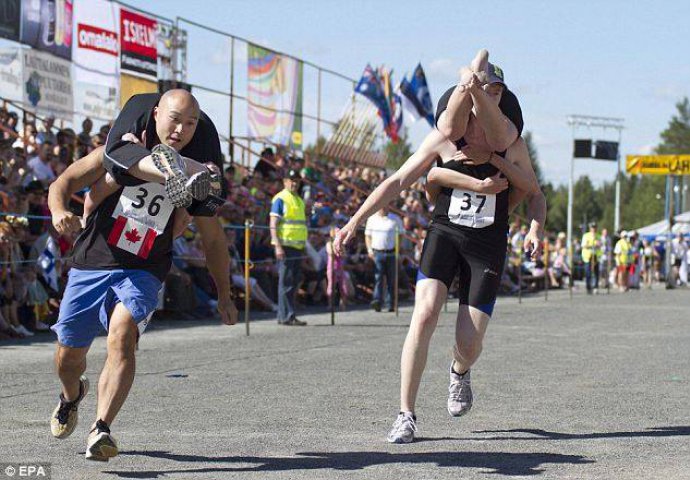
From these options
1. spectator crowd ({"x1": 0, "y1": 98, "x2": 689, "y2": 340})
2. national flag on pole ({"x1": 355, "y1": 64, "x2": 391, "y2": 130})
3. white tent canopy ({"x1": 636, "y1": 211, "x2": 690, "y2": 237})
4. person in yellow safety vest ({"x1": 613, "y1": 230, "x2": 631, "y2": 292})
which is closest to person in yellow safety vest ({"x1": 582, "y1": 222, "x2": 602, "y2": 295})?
spectator crowd ({"x1": 0, "y1": 98, "x2": 689, "y2": 340})

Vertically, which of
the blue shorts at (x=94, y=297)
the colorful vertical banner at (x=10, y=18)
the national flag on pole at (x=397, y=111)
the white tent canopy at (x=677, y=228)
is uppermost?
the national flag on pole at (x=397, y=111)

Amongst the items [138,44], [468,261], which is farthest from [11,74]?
[468,261]

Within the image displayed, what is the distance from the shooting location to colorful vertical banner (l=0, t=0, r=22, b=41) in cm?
1892

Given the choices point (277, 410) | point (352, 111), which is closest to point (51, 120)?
point (277, 410)

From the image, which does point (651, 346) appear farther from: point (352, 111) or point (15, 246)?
point (352, 111)

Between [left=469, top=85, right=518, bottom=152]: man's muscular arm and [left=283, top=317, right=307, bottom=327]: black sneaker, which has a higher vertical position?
[left=469, top=85, right=518, bottom=152]: man's muscular arm

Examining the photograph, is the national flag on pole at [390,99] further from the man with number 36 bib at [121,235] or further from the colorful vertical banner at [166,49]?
the man with number 36 bib at [121,235]

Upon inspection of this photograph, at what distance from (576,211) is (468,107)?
152 metres

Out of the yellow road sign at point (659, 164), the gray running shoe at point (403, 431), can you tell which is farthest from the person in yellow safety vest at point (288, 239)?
the yellow road sign at point (659, 164)

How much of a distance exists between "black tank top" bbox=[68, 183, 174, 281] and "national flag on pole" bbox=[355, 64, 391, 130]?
31.7m

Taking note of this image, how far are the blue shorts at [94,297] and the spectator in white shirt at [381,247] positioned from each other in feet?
48.6

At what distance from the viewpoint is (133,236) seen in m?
6.07

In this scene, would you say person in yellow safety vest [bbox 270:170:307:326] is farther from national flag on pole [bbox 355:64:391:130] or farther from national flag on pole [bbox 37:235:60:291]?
national flag on pole [bbox 355:64:391:130]

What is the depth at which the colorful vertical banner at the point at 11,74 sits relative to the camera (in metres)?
19.3
